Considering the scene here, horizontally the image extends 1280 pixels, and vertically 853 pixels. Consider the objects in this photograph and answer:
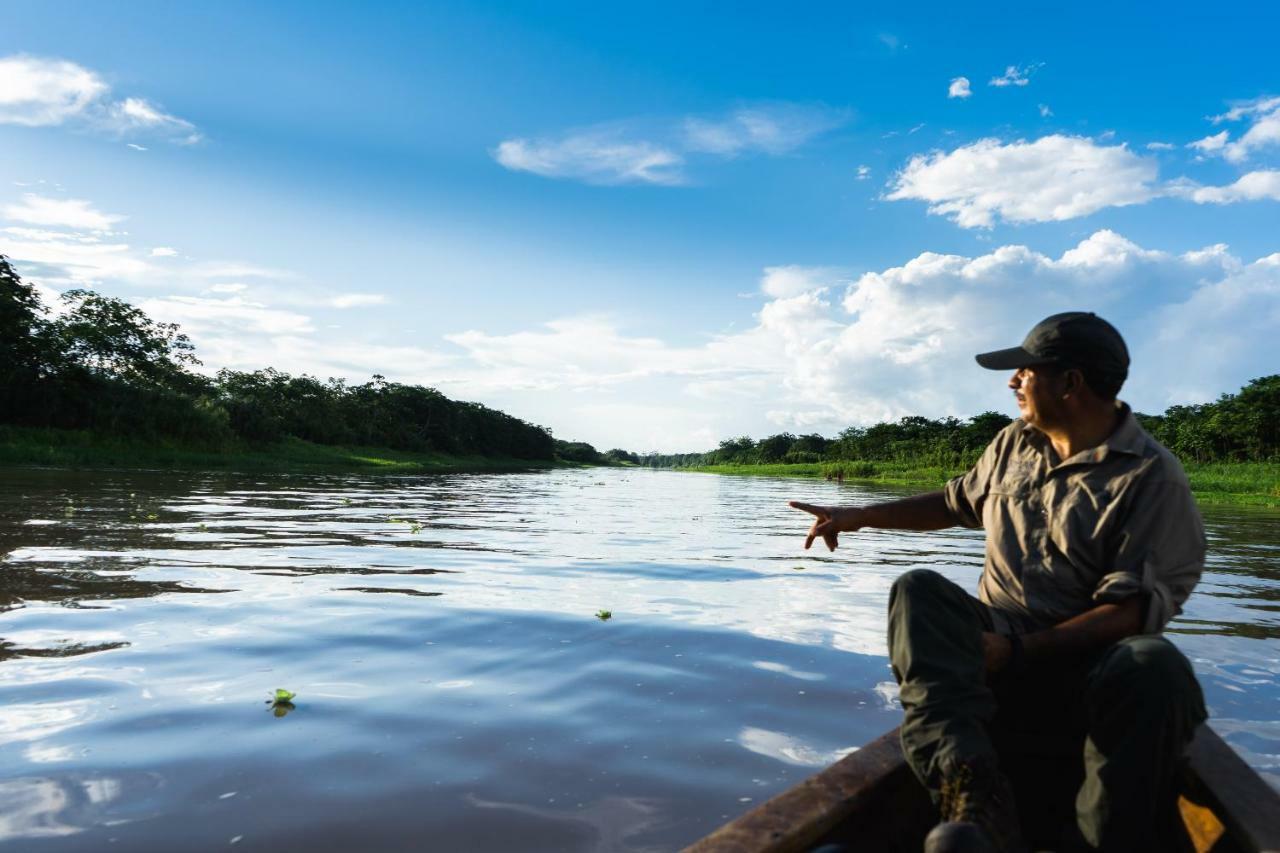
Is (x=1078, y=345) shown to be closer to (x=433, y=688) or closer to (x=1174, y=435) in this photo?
(x=433, y=688)

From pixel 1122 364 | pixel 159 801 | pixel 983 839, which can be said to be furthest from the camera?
pixel 159 801

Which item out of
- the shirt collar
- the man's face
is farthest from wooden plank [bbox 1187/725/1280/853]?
the man's face

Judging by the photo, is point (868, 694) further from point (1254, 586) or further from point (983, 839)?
point (1254, 586)

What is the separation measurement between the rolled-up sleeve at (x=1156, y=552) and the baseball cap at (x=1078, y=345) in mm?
500

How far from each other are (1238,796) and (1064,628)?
64 centimetres

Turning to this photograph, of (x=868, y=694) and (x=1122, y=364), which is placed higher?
(x=1122, y=364)

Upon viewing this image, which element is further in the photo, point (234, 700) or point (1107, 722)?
point (234, 700)

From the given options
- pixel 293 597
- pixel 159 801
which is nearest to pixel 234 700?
pixel 159 801

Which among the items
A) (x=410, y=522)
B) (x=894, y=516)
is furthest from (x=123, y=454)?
(x=894, y=516)

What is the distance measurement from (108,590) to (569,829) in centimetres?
637

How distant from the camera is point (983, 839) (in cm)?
211

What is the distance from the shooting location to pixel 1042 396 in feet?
9.87

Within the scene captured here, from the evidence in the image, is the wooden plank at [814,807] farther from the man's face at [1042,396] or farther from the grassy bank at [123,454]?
the grassy bank at [123,454]

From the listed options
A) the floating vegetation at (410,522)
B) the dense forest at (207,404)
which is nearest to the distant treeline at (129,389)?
the dense forest at (207,404)
